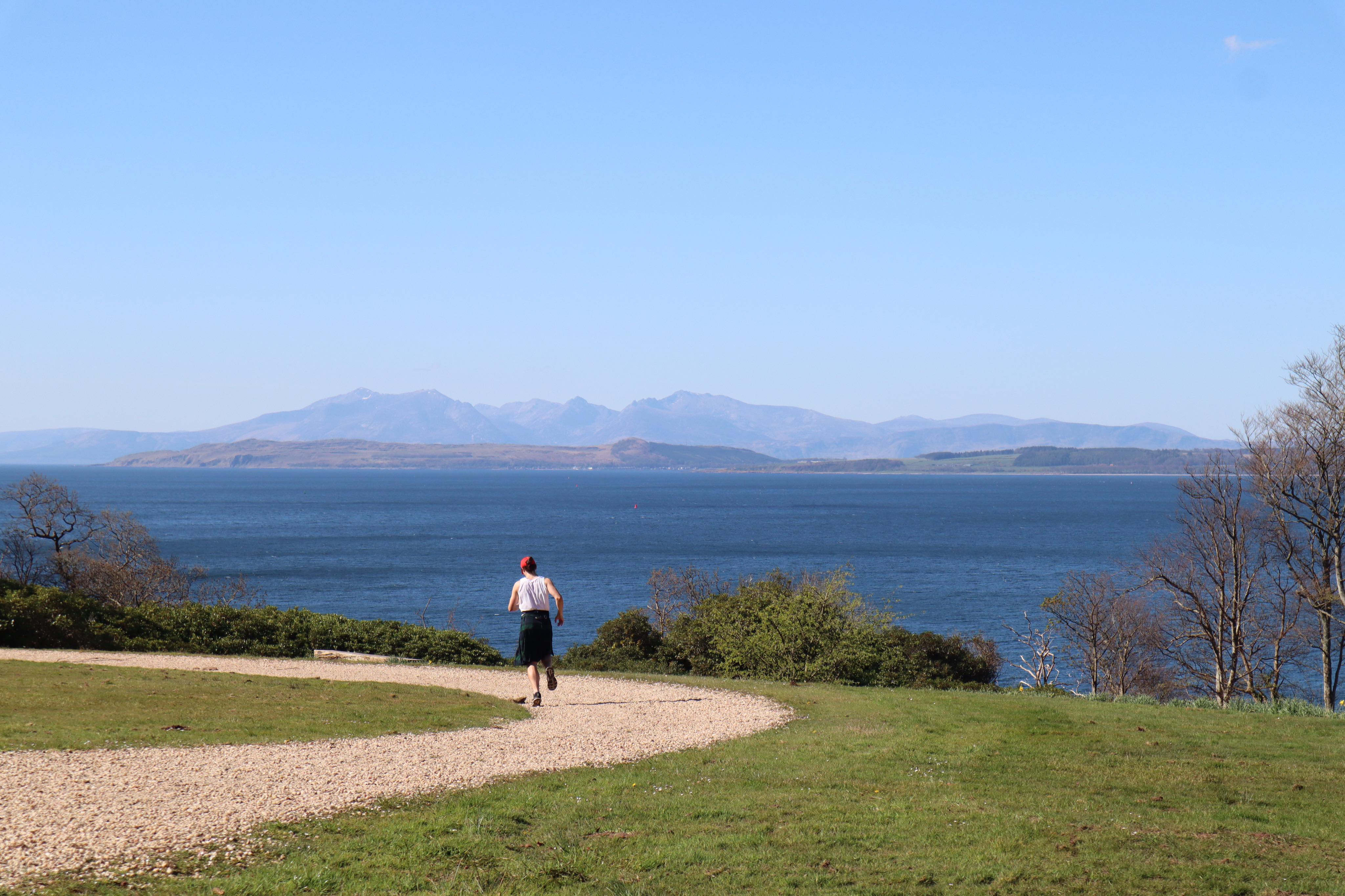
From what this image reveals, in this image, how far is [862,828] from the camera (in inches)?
332

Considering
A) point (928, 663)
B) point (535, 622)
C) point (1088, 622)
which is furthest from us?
point (1088, 622)

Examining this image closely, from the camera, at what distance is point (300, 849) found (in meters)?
7.55

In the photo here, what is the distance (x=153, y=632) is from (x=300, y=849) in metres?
17.1

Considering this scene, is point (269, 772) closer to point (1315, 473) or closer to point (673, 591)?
point (1315, 473)

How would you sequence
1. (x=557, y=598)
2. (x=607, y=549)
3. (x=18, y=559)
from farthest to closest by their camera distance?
(x=607, y=549) → (x=18, y=559) → (x=557, y=598)

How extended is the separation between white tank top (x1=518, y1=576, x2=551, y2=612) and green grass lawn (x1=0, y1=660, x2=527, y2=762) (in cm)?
153

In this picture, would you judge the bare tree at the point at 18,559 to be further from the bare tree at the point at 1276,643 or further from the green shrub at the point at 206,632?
the bare tree at the point at 1276,643

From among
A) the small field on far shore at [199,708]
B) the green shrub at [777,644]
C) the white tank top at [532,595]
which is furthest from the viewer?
the green shrub at [777,644]


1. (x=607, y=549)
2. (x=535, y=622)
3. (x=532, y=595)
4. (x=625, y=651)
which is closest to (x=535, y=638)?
(x=535, y=622)

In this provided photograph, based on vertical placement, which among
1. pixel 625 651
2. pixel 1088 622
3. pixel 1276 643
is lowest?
pixel 1088 622

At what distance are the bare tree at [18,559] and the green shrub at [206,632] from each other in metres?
28.8

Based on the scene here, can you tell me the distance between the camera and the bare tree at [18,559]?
49.7m

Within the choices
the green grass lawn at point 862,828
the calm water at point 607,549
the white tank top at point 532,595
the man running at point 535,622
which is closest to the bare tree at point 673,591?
the calm water at point 607,549

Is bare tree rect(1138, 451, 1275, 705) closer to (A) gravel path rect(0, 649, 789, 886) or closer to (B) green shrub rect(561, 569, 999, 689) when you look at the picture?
(B) green shrub rect(561, 569, 999, 689)
